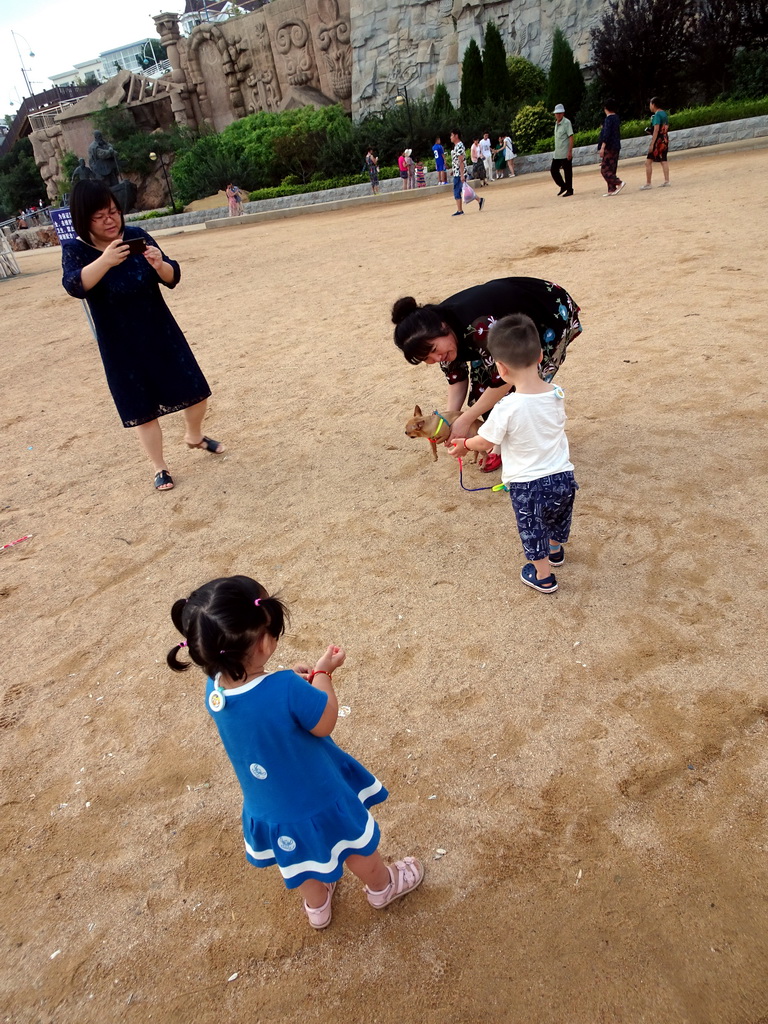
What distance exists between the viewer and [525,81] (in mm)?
21844

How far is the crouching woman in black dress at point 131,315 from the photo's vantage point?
3.47m

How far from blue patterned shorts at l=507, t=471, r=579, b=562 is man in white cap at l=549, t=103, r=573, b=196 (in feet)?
34.2

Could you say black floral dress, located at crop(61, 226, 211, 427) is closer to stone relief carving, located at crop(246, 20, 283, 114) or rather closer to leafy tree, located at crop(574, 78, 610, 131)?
leafy tree, located at crop(574, 78, 610, 131)

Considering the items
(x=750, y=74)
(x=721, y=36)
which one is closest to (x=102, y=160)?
(x=721, y=36)

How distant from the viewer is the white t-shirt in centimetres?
248

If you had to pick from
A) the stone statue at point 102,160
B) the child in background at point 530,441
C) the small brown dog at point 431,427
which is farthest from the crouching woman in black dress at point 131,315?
the stone statue at point 102,160

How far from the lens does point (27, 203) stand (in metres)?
43.8

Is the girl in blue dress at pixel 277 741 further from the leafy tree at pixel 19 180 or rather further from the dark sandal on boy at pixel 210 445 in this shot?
the leafy tree at pixel 19 180

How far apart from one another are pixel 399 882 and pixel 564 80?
75.4 ft

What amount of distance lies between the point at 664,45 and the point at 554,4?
6223 mm

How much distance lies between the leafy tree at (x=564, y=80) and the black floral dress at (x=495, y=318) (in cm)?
1982

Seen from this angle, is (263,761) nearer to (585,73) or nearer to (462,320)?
(462,320)

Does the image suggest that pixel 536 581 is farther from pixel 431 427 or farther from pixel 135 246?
pixel 135 246

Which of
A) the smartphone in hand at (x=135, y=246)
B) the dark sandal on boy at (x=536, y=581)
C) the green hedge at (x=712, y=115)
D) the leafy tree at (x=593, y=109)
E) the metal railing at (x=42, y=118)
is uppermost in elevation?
the metal railing at (x=42, y=118)
